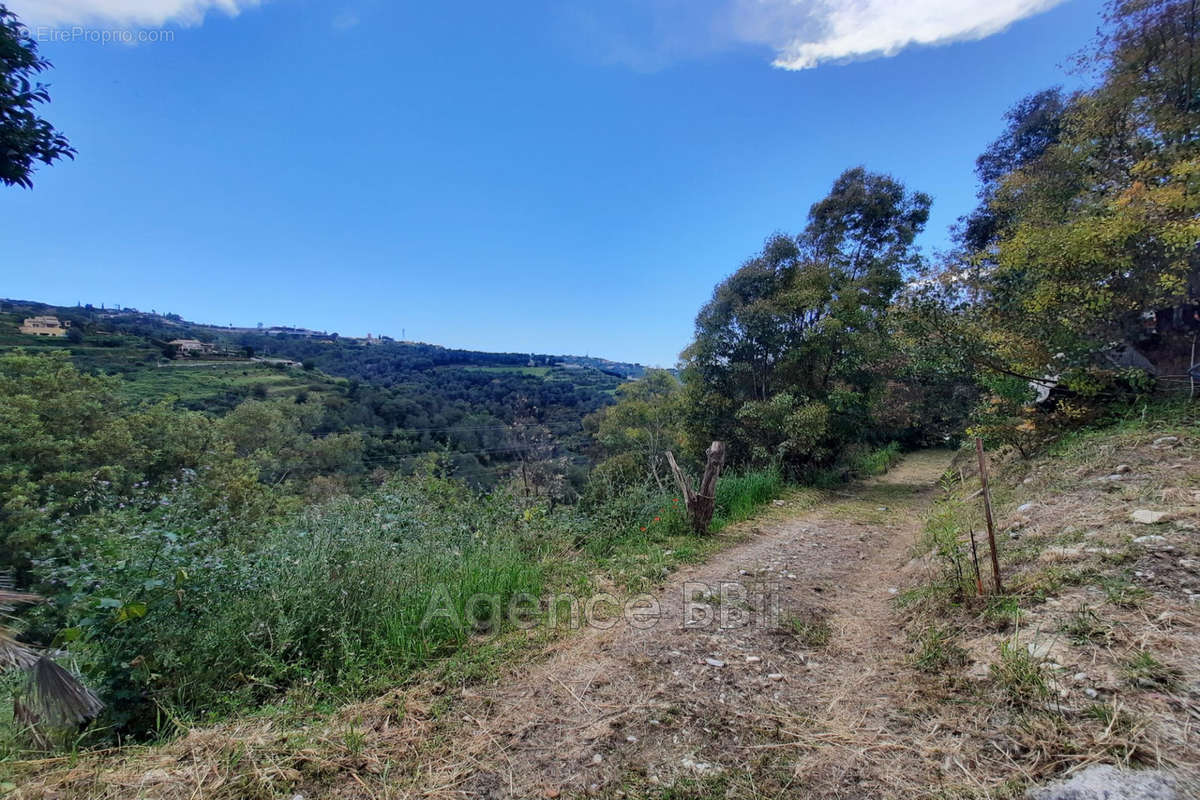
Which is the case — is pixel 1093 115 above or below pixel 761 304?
above

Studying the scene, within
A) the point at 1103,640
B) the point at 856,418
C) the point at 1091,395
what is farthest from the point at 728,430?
the point at 1103,640

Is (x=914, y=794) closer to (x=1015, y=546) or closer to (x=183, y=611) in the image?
(x=1015, y=546)

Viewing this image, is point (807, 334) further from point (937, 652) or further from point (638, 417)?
point (638, 417)

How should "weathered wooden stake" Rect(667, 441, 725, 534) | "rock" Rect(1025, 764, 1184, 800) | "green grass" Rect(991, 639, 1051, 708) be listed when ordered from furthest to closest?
"weathered wooden stake" Rect(667, 441, 725, 534)
"green grass" Rect(991, 639, 1051, 708)
"rock" Rect(1025, 764, 1184, 800)

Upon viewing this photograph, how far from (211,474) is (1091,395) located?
1822 centimetres

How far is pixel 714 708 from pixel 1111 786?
3.66 ft

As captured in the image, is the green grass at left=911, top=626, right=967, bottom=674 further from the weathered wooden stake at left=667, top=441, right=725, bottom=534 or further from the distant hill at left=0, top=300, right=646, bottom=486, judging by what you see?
the distant hill at left=0, top=300, right=646, bottom=486

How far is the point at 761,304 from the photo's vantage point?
7.37m

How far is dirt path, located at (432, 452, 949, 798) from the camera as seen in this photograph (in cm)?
143

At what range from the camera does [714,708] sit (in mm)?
1772

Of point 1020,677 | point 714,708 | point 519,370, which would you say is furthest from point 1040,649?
point 519,370

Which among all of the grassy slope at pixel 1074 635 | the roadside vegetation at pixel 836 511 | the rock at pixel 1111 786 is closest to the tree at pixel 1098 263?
the roadside vegetation at pixel 836 511

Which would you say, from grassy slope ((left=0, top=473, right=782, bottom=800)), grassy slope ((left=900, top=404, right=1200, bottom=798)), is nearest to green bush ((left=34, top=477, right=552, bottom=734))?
grassy slope ((left=0, top=473, right=782, bottom=800))

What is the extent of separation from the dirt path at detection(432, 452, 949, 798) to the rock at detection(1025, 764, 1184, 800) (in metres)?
0.31
